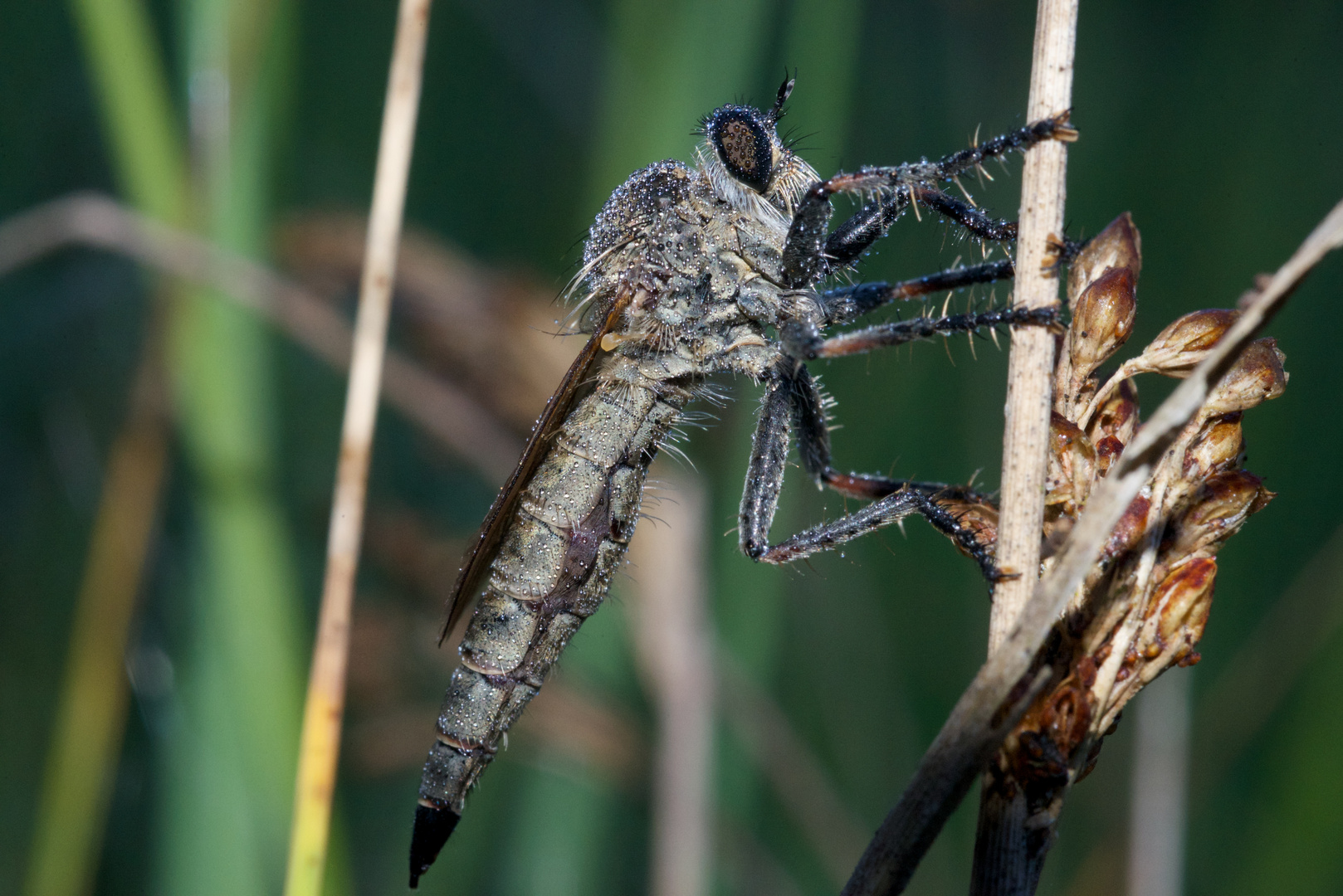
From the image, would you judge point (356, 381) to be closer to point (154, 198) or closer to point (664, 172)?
point (154, 198)

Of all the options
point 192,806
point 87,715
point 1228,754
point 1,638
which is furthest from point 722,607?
point 1,638

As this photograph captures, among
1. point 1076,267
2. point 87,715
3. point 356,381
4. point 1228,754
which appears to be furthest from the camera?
point 1228,754

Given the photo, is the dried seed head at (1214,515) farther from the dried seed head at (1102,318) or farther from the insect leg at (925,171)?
the insect leg at (925,171)

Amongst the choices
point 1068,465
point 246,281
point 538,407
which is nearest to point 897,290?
point 1068,465

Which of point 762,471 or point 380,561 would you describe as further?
point 380,561

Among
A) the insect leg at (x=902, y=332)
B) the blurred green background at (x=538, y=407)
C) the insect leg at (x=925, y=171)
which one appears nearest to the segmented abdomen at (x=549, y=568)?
the blurred green background at (x=538, y=407)

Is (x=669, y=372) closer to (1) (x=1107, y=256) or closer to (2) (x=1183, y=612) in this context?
(1) (x=1107, y=256)
